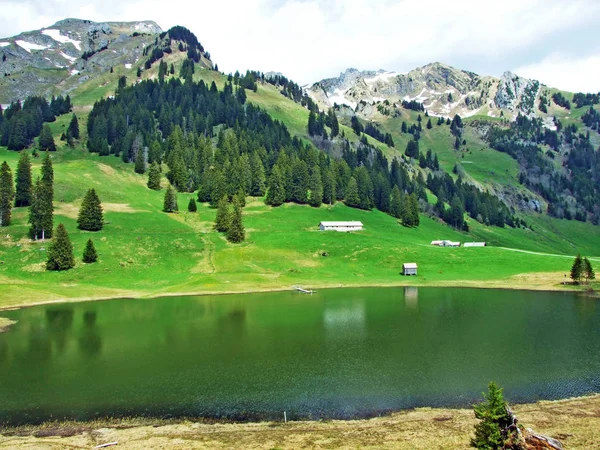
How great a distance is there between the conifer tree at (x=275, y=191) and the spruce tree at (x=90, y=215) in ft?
219

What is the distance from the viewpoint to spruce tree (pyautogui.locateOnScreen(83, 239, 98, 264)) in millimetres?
104250

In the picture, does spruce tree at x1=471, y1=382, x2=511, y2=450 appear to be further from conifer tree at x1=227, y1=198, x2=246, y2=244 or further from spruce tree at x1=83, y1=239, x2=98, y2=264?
conifer tree at x1=227, y1=198, x2=246, y2=244

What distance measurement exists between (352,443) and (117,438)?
17.5 metres

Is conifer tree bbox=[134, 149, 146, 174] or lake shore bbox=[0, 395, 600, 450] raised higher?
conifer tree bbox=[134, 149, 146, 174]

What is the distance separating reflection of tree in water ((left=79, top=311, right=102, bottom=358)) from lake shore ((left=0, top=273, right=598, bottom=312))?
55.3ft

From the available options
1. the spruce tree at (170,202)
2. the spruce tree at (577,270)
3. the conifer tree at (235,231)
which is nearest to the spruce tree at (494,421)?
the spruce tree at (577,270)

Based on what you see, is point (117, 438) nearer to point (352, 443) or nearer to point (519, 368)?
→ point (352, 443)

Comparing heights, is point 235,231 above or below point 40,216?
below

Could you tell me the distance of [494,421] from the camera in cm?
2659

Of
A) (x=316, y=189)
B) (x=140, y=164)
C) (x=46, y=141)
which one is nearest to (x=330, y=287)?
(x=316, y=189)

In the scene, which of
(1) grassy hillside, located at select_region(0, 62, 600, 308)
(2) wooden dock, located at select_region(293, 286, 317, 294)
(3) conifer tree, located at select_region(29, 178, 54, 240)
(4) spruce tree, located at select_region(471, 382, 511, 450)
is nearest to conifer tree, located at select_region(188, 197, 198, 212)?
(1) grassy hillside, located at select_region(0, 62, 600, 308)

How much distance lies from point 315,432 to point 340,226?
117 m

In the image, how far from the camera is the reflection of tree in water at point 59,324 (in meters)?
61.6

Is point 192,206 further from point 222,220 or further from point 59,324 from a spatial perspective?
point 59,324
